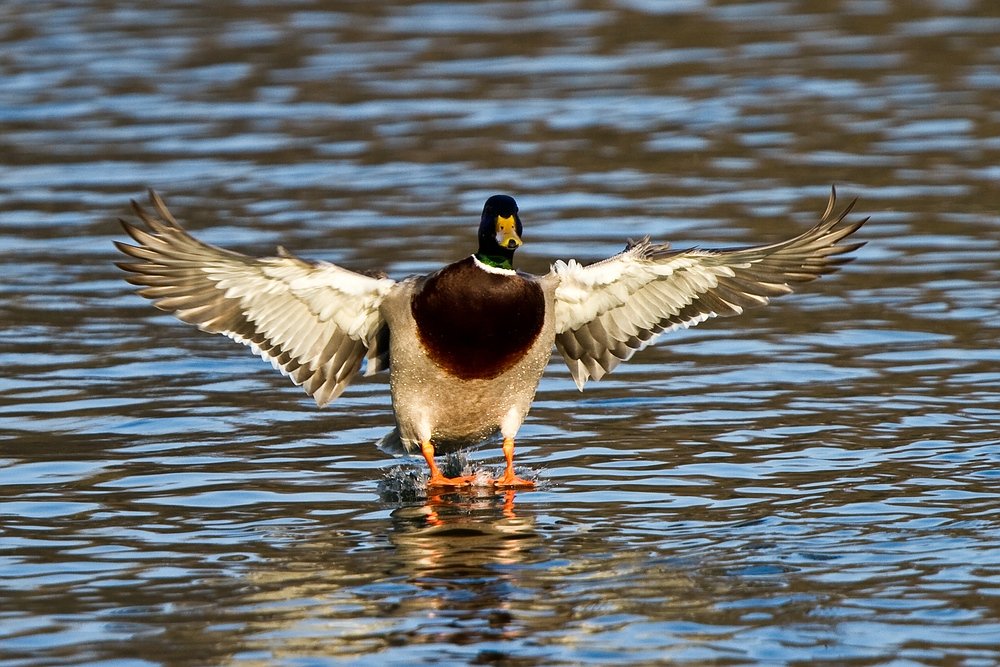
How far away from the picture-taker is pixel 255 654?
584cm

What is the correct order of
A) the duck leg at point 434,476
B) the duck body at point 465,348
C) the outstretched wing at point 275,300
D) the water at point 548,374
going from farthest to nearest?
the duck leg at point 434,476, the duck body at point 465,348, the outstretched wing at point 275,300, the water at point 548,374

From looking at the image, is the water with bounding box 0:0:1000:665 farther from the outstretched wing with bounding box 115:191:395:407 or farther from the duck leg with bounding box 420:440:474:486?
the outstretched wing with bounding box 115:191:395:407

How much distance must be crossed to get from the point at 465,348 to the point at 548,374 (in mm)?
2544

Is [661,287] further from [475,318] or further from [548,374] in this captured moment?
[548,374]

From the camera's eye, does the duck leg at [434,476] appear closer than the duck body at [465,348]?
No

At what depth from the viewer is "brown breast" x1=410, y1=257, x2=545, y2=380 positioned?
7.90 metres

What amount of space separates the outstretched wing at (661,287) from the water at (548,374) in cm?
48

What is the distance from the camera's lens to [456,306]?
789 centimetres

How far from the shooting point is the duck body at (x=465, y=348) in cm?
791

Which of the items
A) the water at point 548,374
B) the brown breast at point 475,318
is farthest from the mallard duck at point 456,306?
the water at point 548,374

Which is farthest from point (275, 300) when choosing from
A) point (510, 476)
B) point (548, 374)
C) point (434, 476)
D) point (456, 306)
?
point (548, 374)

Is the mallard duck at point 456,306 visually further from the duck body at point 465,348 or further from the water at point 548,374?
the water at point 548,374

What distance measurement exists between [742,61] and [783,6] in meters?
3.42

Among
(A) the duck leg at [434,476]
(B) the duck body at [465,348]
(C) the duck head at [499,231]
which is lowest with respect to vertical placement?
(A) the duck leg at [434,476]
